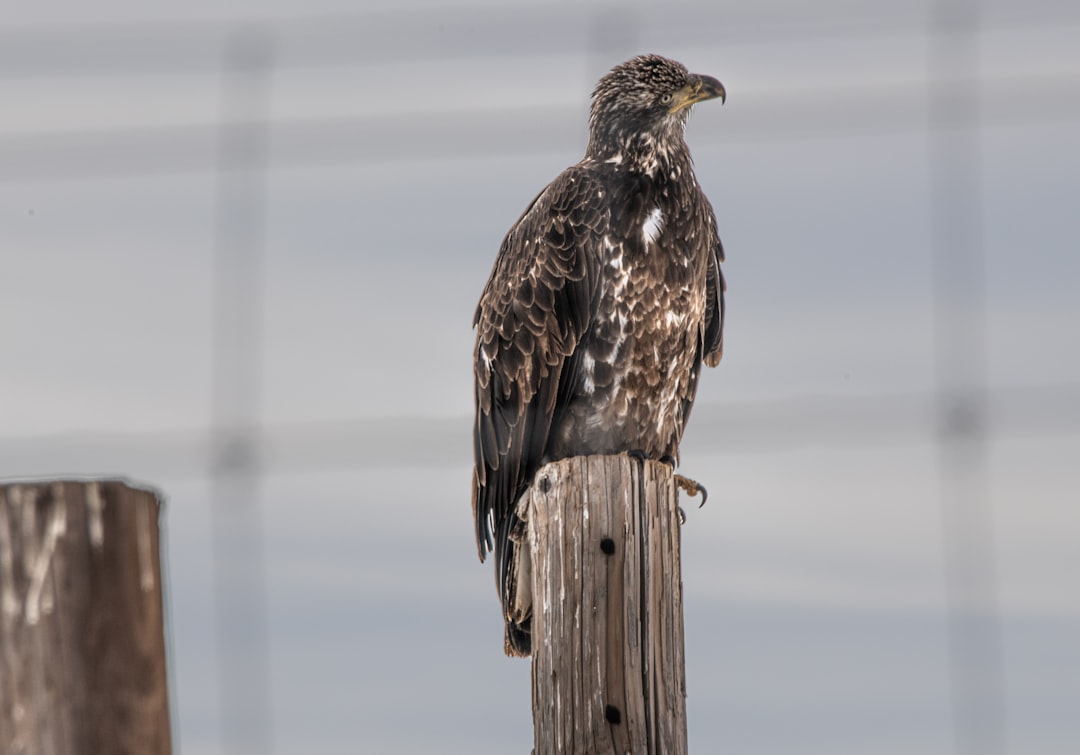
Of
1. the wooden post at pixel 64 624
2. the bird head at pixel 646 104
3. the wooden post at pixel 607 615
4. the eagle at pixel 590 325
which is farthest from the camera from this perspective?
the bird head at pixel 646 104

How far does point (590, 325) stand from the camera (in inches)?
232

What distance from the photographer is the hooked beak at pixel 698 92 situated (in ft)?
21.2

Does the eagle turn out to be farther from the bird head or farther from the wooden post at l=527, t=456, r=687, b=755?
the wooden post at l=527, t=456, r=687, b=755

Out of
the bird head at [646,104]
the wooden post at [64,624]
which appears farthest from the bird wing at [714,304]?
the wooden post at [64,624]

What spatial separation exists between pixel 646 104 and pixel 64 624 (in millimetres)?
4575

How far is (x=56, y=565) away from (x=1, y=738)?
28 cm

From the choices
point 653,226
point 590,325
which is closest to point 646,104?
point 653,226

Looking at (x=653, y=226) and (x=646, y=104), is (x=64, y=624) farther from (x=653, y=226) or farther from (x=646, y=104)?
(x=646, y=104)

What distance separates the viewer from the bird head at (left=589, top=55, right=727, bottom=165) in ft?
20.8

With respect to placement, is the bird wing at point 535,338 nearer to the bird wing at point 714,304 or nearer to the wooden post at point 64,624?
the bird wing at point 714,304

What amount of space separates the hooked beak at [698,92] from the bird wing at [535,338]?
2.16ft

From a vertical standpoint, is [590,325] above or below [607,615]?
above

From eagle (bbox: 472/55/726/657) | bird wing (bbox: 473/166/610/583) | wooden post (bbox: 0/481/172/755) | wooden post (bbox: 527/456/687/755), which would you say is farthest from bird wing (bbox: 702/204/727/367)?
wooden post (bbox: 0/481/172/755)

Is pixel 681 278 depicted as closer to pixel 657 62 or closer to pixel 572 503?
pixel 657 62
